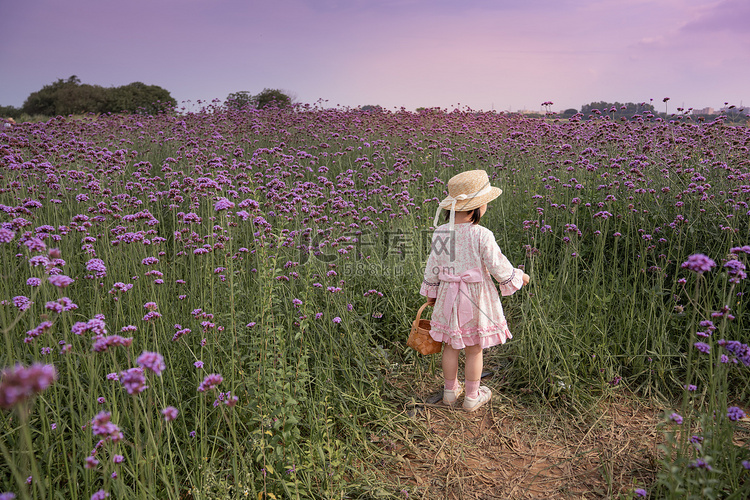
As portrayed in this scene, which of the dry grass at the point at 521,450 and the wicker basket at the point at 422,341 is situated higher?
the wicker basket at the point at 422,341

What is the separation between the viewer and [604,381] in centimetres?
372

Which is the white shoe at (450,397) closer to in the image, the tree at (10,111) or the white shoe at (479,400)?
the white shoe at (479,400)

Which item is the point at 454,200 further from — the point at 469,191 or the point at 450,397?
the point at 450,397

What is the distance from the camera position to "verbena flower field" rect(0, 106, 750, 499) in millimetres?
2395

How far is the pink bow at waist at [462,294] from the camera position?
3.56 m

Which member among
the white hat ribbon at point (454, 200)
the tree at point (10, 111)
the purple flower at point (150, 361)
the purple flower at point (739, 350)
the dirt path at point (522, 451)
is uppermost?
the tree at point (10, 111)

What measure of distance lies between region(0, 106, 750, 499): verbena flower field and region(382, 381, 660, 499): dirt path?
20 centimetres

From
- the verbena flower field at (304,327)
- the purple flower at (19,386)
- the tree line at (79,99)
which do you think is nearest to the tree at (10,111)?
the tree line at (79,99)

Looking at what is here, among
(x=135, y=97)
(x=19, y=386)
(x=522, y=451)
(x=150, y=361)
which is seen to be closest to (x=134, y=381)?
(x=150, y=361)

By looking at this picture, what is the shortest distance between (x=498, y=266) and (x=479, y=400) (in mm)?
1074

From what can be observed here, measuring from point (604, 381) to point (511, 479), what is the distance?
1230 millimetres

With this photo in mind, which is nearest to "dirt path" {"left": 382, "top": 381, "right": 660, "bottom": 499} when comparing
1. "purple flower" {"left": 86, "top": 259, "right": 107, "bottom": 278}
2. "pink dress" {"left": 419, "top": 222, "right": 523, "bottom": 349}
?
"pink dress" {"left": 419, "top": 222, "right": 523, "bottom": 349}

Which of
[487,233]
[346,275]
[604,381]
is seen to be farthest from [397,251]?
[604,381]

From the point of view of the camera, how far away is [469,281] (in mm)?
3566
